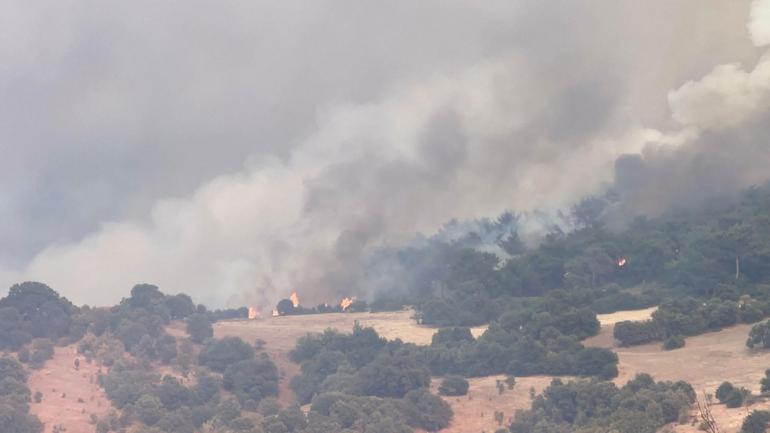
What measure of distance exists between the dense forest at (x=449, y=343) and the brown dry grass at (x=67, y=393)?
1035mm

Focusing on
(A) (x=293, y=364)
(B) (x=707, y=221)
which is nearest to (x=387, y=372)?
(A) (x=293, y=364)

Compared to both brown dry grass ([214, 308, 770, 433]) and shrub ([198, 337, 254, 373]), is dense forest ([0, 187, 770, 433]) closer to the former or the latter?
shrub ([198, 337, 254, 373])

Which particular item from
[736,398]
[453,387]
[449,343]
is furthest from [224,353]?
[736,398]

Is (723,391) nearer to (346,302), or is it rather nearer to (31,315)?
(31,315)

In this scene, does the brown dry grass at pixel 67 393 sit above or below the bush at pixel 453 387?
above

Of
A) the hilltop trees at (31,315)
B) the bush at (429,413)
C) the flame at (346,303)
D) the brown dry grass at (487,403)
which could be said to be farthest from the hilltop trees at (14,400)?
the flame at (346,303)

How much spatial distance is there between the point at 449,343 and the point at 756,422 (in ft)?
136

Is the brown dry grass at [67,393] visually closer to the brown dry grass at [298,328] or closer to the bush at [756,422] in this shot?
the brown dry grass at [298,328]

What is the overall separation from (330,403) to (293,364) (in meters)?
20.9

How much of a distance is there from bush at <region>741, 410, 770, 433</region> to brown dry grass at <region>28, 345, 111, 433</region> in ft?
158

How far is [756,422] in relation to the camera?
77.4 metres

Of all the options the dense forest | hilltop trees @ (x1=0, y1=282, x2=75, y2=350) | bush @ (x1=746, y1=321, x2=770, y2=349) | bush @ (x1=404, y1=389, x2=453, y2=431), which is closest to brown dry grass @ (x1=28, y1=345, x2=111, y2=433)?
the dense forest

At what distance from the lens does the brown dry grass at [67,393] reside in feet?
321

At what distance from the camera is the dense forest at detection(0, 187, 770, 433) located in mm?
92562
